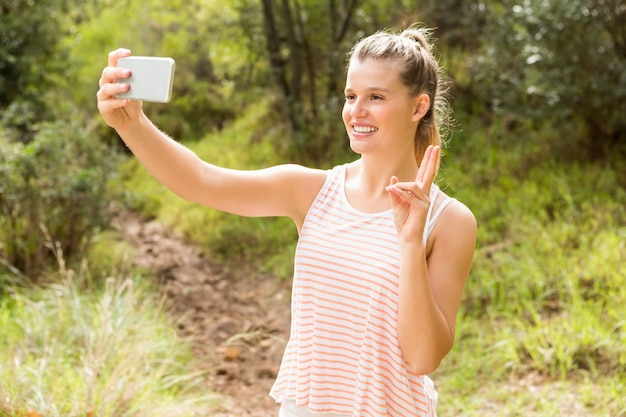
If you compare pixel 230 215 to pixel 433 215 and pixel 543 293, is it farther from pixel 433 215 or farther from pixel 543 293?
pixel 433 215

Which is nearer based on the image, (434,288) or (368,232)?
(434,288)

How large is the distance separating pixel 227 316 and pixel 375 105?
15.0 feet

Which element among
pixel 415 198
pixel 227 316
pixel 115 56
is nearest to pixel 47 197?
pixel 227 316

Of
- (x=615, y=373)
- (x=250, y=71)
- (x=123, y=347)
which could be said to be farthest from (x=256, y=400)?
(x=250, y=71)

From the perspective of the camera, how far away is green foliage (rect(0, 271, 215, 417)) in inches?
140

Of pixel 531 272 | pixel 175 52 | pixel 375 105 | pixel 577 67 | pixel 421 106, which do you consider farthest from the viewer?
pixel 175 52

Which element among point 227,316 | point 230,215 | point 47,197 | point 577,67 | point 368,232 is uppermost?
point 577,67

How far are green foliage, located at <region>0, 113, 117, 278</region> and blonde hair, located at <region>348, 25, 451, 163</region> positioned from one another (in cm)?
449

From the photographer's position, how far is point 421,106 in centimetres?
215

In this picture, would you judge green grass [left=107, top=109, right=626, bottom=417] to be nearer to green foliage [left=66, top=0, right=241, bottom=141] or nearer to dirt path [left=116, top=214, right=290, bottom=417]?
dirt path [left=116, top=214, right=290, bottom=417]

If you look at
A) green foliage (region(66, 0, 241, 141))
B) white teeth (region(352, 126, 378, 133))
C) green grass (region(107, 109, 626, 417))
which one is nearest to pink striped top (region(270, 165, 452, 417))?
white teeth (region(352, 126, 378, 133))

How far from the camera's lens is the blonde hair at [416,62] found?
2072 mm

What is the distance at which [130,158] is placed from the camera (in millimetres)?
12562

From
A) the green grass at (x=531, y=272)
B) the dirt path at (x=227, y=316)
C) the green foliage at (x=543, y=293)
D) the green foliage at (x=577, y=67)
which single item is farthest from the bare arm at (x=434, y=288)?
the green foliage at (x=577, y=67)
